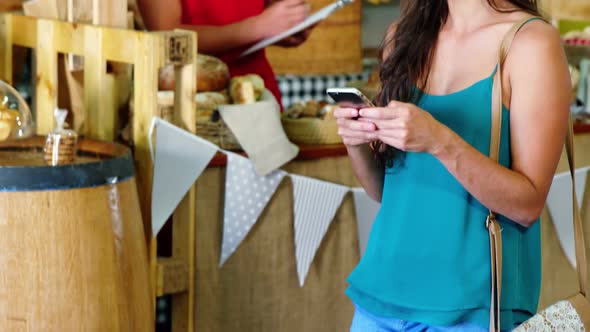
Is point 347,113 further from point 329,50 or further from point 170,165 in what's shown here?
point 329,50

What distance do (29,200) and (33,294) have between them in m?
0.17

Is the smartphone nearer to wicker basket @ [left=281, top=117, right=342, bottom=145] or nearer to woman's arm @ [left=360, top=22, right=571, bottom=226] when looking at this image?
woman's arm @ [left=360, top=22, right=571, bottom=226]

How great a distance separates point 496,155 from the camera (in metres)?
1.32

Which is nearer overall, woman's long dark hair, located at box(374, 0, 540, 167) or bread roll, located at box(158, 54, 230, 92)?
woman's long dark hair, located at box(374, 0, 540, 167)

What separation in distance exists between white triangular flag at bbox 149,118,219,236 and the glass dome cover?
31 cm

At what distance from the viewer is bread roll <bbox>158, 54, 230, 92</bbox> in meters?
2.39

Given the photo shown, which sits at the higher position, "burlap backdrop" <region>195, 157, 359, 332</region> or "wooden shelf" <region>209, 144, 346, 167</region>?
"wooden shelf" <region>209, 144, 346, 167</region>

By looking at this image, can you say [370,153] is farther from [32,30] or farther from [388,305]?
[32,30]

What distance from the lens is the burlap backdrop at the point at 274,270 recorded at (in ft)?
7.75

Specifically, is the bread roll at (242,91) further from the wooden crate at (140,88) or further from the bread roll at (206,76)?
the wooden crate at (140,88)

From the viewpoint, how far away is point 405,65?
1497 mm

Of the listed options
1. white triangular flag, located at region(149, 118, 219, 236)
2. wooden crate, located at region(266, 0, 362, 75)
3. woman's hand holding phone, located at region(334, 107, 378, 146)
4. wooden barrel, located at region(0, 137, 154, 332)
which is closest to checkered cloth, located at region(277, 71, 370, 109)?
wooden crate, located at region(266, 0, 362, 75)

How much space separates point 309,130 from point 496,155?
4.18 ft

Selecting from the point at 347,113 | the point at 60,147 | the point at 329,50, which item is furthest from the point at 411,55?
the point at 329,50
